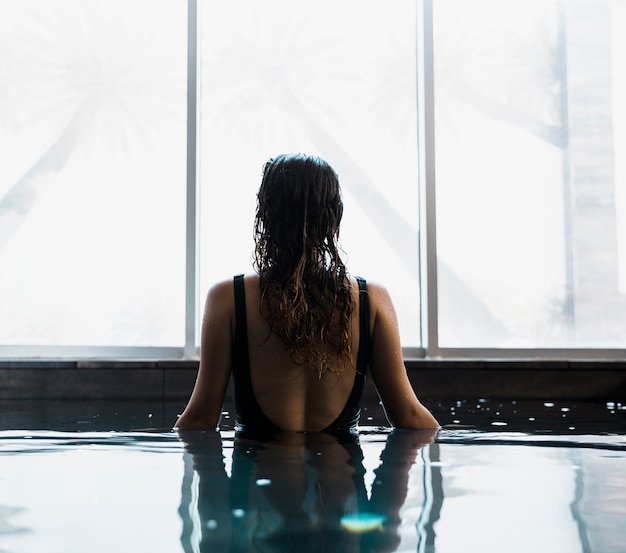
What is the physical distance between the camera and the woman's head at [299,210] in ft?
5.79

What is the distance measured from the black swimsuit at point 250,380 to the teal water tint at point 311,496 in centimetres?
13

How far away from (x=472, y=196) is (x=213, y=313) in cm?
365

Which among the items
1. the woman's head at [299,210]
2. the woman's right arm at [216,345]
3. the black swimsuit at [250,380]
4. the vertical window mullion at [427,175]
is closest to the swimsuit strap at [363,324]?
the black swimsuit at [250,380]

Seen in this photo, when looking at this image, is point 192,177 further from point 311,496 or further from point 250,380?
point 311,496

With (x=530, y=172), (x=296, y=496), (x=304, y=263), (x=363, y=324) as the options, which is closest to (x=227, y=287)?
(x=304, y=263)

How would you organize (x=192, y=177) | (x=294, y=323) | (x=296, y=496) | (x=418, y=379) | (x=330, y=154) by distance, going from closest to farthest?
(x=296, y=496)
(x=294, y=323)
(x=418, y=379)
(x=192, y=177)
(x=330, y=154)

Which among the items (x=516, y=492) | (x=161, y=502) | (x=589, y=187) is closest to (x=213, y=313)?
(x=161, y=502)

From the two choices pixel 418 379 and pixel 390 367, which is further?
pixel 418 379

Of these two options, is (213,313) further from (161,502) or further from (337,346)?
(161,502)

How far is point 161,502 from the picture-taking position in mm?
1068

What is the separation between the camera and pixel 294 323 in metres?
1.73

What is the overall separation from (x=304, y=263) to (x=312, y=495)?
777mm

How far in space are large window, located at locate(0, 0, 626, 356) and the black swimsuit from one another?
3.13 m

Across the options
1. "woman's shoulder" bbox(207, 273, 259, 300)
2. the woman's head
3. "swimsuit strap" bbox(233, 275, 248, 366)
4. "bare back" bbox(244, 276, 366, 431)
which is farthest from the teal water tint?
the woman's head
